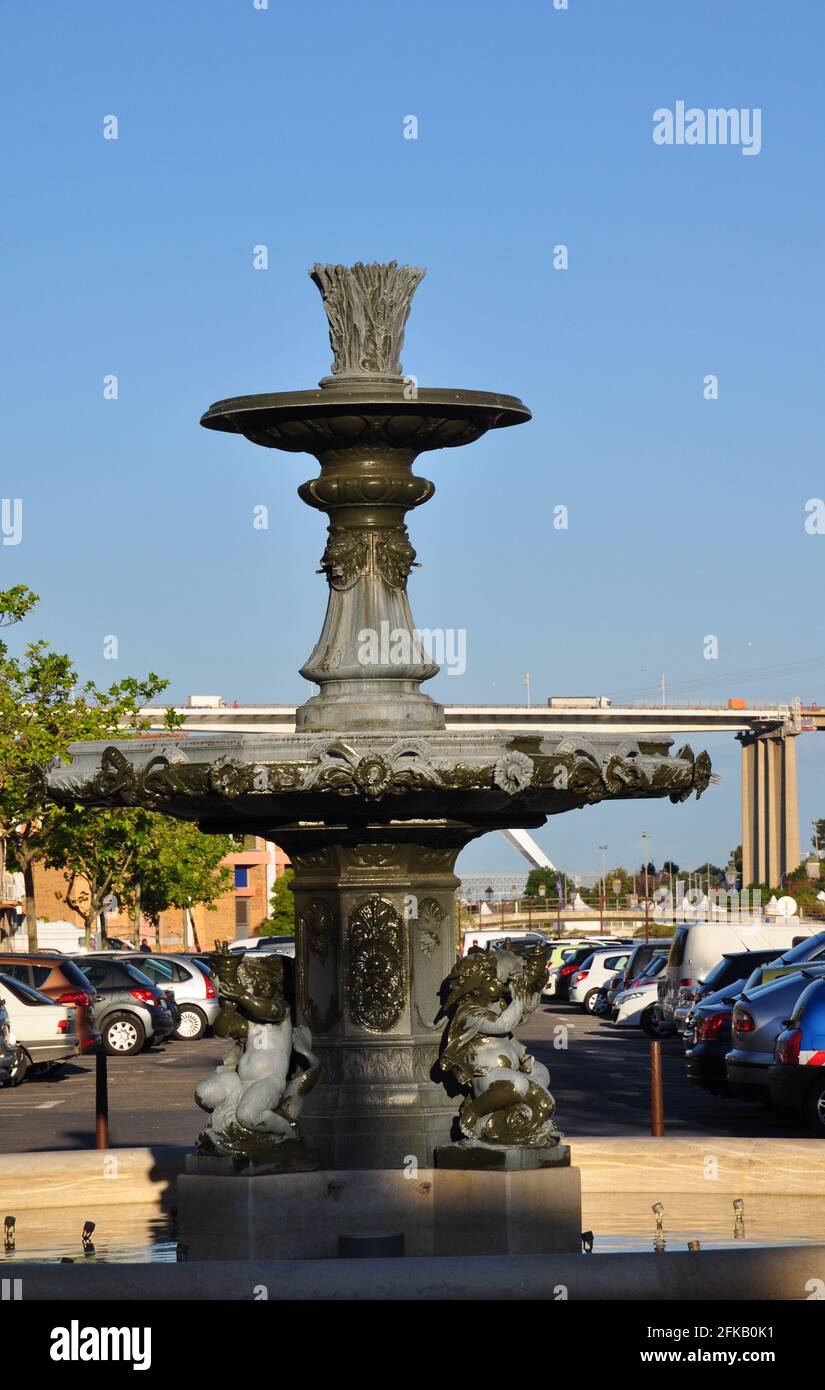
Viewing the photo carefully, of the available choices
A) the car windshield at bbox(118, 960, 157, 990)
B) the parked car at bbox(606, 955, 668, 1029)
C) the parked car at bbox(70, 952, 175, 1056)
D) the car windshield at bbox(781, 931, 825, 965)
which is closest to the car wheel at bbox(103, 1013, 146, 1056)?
the parked car at bbox(70, 952, 175, 1056)

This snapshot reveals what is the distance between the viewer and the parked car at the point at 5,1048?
1062 inches

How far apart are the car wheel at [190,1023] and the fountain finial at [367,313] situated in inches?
1123

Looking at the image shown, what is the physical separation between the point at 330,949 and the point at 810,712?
18384cm

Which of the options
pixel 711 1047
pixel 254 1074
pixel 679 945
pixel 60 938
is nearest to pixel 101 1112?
pixel 254 1074

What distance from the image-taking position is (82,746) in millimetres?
10734

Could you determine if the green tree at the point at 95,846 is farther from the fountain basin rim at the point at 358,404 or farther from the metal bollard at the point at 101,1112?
the fountain basin rim at the point at 358,404

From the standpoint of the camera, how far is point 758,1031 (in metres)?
21.0

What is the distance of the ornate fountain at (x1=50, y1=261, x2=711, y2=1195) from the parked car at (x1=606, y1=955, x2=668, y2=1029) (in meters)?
29.4

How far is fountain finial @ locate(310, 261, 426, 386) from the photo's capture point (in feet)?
36.6

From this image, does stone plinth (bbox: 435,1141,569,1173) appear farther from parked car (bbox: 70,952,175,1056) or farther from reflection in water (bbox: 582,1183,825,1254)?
parked car (bbox: 70,952,175,1056)

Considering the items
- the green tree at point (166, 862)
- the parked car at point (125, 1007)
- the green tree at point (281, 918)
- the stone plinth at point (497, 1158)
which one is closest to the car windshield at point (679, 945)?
the parked car at point (125, 1007)

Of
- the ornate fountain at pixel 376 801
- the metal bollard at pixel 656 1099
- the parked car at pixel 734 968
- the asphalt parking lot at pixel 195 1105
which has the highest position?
the ornate fountain at pixel 376 801
